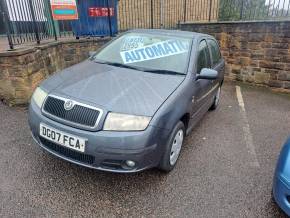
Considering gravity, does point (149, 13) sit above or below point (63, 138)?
above

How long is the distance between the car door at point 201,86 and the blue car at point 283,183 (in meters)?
1.29

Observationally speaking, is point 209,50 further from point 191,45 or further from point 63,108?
point 63,108

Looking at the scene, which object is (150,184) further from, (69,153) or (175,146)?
(69,153)

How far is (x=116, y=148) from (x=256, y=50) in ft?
19.1

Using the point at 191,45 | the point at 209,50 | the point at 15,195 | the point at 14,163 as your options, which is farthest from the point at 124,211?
the point at 209,50

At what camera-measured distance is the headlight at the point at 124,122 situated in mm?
2277

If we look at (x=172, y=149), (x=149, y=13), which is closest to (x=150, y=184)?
(x=172, y=149)

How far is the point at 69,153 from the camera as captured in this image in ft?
7.97

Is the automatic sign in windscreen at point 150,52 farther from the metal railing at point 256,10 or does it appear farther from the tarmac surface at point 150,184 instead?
the metal railing at point 256,10

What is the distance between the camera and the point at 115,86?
8.87 feet

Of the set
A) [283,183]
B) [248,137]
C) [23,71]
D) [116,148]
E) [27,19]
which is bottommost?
[248,137]

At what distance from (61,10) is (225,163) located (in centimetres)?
508

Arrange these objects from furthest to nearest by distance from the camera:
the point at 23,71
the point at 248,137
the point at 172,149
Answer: the point at 23,71 → the point at 248,137 → the point at 172,149

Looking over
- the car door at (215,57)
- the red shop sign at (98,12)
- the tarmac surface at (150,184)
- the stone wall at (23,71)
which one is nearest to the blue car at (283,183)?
the tarmac surface at (150,184)
